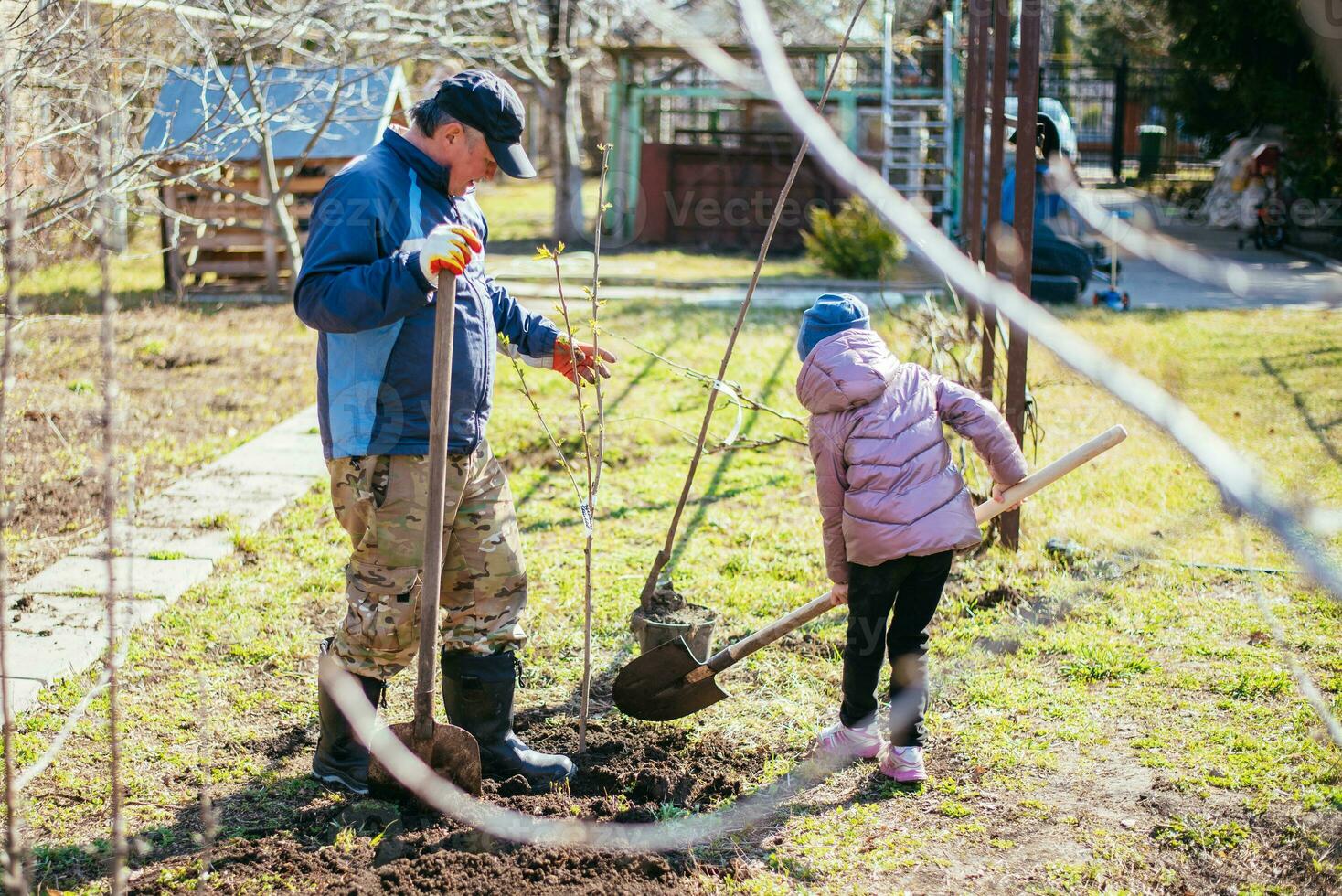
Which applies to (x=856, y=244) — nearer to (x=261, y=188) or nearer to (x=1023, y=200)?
(x=261, y=188)

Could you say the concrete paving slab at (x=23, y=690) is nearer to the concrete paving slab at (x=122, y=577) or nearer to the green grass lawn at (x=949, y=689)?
the green grass lawn at (x=949, y=689)

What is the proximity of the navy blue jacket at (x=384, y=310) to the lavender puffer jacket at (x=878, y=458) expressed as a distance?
2.90 feet

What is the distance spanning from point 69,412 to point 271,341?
2439 mm

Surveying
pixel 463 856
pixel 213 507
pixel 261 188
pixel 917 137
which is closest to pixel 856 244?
pixel 917 137

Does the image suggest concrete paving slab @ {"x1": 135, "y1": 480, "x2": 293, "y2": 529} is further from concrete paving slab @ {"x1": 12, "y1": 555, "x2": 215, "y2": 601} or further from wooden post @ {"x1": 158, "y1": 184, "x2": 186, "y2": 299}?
wooden post @ {"x1": 158, "y1": 184, "x2": 186, "y2": 299}

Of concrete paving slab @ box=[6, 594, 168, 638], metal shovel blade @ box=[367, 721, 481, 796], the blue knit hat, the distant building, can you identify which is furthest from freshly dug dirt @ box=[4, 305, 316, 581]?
the blue knit hat

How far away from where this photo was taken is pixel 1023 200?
4.85 metres

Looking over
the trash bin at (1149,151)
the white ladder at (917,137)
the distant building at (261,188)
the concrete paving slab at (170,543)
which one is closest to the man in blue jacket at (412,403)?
the concrete paving slab at (170,543)

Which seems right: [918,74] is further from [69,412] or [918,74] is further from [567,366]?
[567,366]

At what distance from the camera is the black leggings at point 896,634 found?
3.23 m

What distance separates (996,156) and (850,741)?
2.90 meters

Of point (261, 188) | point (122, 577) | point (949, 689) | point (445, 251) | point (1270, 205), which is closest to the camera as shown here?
point (445, 251)

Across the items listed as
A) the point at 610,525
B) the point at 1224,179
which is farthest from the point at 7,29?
the point at 1224,179

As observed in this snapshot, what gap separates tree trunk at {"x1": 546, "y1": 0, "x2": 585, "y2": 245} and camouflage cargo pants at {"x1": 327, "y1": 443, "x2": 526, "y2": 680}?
12.4m
